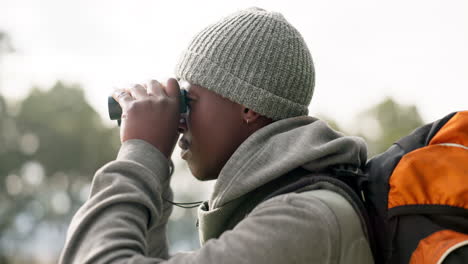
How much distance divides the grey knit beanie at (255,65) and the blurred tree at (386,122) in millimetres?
36678

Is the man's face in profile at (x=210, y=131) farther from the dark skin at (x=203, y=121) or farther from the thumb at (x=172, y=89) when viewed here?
the thumb at (x=172, y=89)

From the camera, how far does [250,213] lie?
2.57 meters

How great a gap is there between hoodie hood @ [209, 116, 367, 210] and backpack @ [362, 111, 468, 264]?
8.2 inches

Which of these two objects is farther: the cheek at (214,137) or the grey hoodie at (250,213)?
the cheek at (214,137)

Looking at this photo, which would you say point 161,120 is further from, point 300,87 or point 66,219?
point 66,219

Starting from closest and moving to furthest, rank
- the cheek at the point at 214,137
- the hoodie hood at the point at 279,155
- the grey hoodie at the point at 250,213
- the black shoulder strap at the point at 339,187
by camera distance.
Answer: the grey hoodie at the point at 250,213
the black shoulder strap at the point at 339,187
the hoodie hood at the point at 279,155
the cheek at the point at 214,137

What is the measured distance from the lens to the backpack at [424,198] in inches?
95.3

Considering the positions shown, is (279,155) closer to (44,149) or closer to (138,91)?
(138,91)

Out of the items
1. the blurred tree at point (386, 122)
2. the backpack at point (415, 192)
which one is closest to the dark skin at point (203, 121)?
the backpack at point (415, 192)

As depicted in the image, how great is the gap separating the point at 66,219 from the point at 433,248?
4486 cm

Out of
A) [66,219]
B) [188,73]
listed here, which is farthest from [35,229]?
[188,73]

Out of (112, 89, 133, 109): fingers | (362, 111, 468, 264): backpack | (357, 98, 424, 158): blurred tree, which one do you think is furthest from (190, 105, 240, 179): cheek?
(357, 98, 424, 158): blurred tree

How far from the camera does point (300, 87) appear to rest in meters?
3.37

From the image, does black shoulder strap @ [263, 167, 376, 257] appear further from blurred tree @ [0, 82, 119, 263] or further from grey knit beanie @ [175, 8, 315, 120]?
blurred tree @ [0, 82, 119, 263]
